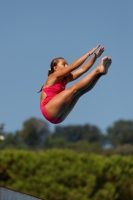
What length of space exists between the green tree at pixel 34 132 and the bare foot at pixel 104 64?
7921cm

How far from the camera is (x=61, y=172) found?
41.8 meters

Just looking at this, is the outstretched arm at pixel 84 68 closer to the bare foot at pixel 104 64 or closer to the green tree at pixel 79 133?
the bare foot at pixel 104 64

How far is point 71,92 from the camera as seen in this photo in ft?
32.4

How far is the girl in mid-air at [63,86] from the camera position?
9.88 m

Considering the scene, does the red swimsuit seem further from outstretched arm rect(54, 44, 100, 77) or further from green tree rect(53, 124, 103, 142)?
green tree rect(53, 124, 103, 142)

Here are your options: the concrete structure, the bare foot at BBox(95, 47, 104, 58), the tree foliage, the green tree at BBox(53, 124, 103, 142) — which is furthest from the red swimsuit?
the green tree at BBox(53, 124, 103, 142)

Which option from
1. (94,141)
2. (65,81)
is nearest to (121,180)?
(65,81)

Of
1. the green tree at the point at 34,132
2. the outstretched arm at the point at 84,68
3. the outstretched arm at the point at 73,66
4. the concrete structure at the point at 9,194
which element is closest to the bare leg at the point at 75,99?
the outstretched arm at the point at 73,66

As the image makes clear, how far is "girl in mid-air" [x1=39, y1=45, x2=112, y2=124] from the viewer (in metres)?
9.88

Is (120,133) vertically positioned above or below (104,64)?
above

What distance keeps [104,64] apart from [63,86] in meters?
0.83

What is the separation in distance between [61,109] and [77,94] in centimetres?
34

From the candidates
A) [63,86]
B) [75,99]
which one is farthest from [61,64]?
[75,99]

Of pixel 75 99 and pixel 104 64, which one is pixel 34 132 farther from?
pixel 104 64
